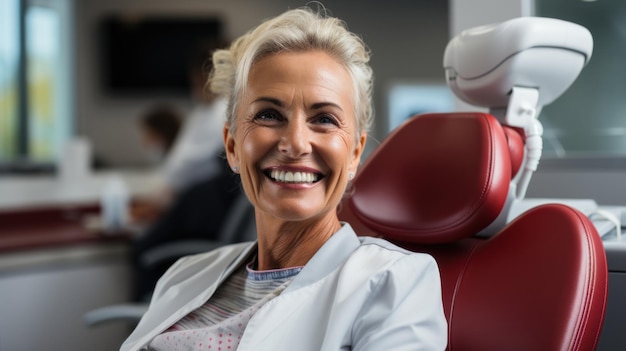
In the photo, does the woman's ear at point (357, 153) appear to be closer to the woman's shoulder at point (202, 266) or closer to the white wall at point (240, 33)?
the woman's shoulder at point (202, 266)

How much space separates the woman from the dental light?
0.94ft

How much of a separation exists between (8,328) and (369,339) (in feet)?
8.45

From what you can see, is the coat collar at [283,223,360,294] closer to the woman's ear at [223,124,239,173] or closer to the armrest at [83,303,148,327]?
the woman's ear at [223,124,239,173]

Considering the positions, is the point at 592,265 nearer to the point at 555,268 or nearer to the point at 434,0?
the point at 555,268

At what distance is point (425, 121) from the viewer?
145 cm

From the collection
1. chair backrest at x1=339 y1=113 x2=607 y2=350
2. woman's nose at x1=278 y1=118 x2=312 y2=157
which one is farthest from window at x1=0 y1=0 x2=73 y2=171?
woman's nose at x1=278 y1=118 x2=312 y2=157

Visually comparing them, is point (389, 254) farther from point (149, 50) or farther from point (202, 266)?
point (149, 50)

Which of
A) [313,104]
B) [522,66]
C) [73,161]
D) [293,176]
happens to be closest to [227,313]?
[293,176]

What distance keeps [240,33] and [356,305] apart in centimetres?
568

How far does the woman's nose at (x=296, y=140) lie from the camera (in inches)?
46.1

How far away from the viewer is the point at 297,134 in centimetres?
117

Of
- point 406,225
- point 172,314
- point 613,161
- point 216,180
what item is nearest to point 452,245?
point 406,225

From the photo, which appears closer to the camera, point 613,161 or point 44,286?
point 613,161

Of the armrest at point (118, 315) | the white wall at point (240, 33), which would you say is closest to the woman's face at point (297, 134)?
the armrest at point (118, 315)
